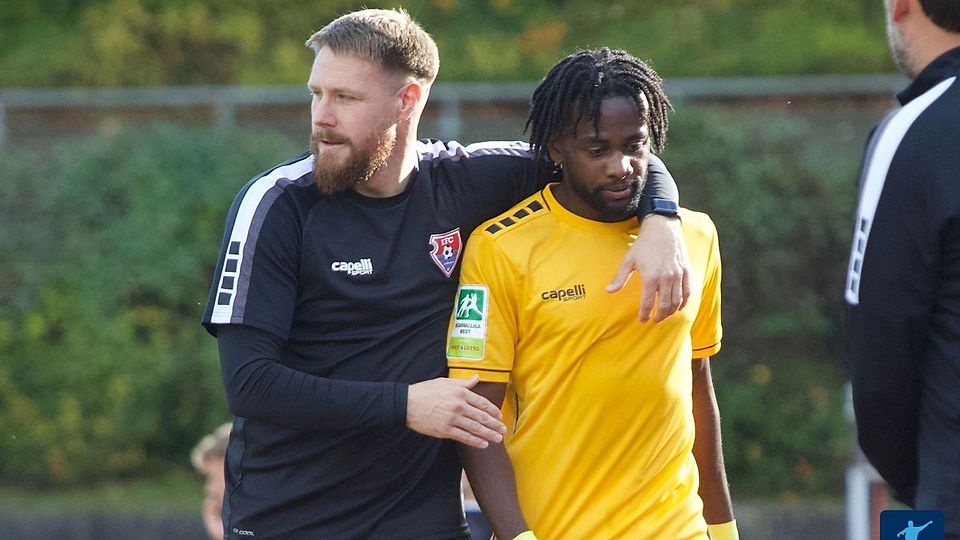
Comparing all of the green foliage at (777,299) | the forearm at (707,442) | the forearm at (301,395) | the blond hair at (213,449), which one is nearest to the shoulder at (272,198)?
the forearm at (301,395)

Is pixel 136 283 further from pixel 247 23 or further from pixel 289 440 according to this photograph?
pixel 289 440

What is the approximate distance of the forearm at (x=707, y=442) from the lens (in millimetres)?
4004

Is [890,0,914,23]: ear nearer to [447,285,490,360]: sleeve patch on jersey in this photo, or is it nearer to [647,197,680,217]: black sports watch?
[647,197,680,217]: black sports watch

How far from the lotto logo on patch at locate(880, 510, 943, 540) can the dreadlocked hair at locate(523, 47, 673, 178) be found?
1210mm

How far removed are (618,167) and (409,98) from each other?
2.21ft

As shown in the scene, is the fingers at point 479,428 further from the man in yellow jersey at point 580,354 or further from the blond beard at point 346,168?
the blond beard at point 346,168

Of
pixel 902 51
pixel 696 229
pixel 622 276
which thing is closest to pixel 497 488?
pixel 622 276

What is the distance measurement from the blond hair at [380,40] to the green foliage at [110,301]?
6299 millimetres

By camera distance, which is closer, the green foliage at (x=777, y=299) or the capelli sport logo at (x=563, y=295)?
the capelli sport logo at (x=563, y=295)

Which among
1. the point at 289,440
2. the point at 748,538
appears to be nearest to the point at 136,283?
the point at 748,538

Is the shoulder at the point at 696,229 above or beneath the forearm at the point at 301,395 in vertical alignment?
above

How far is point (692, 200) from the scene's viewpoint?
33.3 feet

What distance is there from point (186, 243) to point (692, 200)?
3.71 m

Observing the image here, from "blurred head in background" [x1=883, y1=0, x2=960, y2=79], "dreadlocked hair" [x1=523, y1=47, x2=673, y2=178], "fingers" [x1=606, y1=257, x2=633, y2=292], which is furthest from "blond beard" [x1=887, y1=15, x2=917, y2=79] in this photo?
"fingers" [x1=606, y1=257, x2=633, y2=292]
